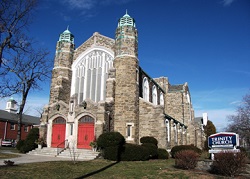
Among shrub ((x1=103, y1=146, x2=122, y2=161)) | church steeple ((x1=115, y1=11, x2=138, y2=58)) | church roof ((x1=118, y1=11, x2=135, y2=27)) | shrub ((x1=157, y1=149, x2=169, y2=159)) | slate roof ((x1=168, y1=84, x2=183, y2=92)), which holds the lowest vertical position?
shrub ((x1=157, y1=149, x2=169, y2=159))

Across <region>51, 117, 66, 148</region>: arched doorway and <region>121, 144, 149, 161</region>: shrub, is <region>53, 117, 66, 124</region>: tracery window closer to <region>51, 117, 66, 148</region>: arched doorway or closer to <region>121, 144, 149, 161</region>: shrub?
<region>51, 117, 66, 148</region>: arched doorway

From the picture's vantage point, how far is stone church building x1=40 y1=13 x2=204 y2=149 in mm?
21516

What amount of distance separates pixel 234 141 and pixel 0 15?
17.7 meters

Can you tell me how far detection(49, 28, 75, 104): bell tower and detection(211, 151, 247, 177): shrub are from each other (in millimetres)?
18652

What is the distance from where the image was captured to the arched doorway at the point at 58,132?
2238 centimetres

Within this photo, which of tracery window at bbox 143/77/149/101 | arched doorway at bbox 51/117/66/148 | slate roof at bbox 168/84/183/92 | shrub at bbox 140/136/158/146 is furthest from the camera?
slate roof at bbox 168/84/183/92

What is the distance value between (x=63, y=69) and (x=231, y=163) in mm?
21223

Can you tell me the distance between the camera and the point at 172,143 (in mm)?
26859

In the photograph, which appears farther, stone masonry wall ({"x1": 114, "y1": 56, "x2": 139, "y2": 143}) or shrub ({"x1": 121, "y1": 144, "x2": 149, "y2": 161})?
stone masonry wall ({"x1": 114, "y1": 56, "x2": 139, "y2": 143})

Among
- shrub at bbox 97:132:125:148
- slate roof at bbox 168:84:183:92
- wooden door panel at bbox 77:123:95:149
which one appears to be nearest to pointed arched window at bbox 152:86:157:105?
slate roof at bbox 168:84:183:92

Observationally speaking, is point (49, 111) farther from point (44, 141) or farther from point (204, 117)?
point (204, 117)

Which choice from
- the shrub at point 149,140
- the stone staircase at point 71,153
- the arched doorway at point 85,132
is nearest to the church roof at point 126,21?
the arched doorway at point 85,132

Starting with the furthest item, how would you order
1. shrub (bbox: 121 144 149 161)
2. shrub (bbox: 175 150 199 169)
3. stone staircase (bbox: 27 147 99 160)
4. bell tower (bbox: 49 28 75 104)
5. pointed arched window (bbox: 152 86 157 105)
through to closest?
1. pointed arched window (bbox: 152 86 157 105)
2. bell tower (bbox: 49 28 75 104)
3. stone staircase (bbox: 27 147 99 160)
4. shrub (bbox: 121 144 149 161)
5. shrub (bbox: 175 150 199 169)

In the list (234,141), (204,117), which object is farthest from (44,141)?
(204,117)
